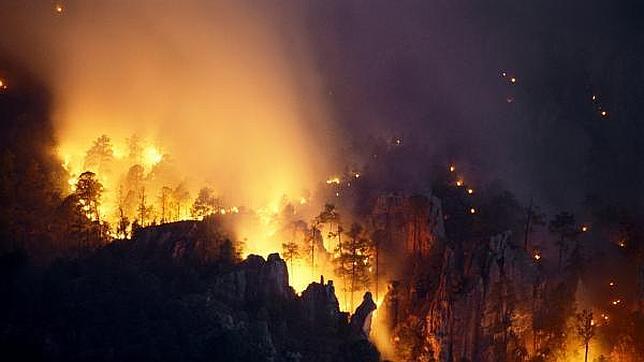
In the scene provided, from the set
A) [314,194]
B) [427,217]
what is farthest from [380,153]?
[427,217]

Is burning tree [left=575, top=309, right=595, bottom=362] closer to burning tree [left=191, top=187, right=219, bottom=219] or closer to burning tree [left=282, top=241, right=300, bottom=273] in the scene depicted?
burning tree [left=282, top=241, right=300, bottom=273]

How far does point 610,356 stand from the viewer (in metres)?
109

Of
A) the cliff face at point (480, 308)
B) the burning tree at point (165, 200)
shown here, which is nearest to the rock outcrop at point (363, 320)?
the cliff face at point (480, 308)

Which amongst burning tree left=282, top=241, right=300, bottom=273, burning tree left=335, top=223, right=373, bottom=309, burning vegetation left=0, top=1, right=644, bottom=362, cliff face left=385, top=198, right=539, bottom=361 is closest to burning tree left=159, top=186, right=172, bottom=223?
burning vegetation left=0, top=1, right=644, bottom=362

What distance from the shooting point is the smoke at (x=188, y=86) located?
136000 mm

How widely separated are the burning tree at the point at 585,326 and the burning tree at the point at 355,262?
110 feet

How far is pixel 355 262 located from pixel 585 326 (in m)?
36.7

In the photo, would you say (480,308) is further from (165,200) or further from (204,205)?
(165,200)

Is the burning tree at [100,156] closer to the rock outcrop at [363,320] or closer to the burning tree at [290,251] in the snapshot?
the burning tree at [290,251]

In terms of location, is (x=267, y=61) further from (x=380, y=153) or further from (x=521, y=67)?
(x=521, y=67)

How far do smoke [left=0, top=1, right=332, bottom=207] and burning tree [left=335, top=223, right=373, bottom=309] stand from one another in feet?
68.2

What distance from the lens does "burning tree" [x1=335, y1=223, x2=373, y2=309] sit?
4434 inches

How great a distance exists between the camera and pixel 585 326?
106438 millimetres

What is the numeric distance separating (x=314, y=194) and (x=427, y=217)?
985 inches
